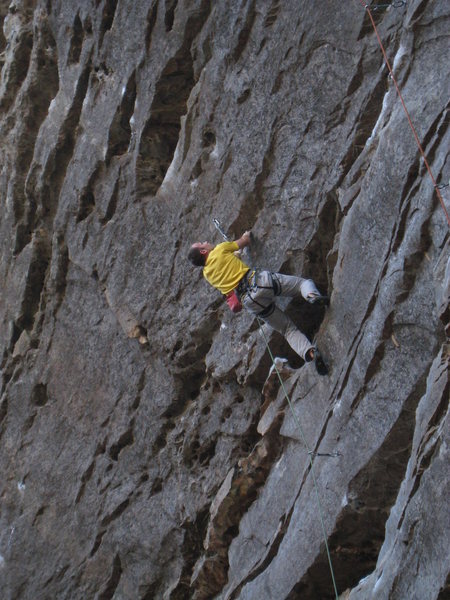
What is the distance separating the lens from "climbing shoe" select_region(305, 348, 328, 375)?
8.80 metres

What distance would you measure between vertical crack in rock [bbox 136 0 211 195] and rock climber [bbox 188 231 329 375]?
10.0ft

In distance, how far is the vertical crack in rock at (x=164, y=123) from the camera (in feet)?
39.0

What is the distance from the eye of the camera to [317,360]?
29.0 ft

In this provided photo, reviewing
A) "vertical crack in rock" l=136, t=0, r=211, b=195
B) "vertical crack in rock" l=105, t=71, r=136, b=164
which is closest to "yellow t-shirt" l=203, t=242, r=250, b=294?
"vertical crack in rock" l=136, t=0, r=211, b=195

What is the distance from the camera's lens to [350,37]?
9367 mm

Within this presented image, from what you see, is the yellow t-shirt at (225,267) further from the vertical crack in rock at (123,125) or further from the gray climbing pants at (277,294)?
the vertical crack in rock at (123,125)

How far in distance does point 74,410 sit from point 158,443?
81.7 inches

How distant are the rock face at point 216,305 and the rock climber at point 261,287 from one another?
0.83 feet

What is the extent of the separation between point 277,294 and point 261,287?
0.22m

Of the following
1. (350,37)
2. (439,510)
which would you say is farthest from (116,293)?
(439,510)

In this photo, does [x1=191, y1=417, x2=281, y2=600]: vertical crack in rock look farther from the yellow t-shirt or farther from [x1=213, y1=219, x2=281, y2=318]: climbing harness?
the yellow t-shirt

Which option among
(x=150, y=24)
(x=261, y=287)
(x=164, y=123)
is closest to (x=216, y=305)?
(x=261, y=287)

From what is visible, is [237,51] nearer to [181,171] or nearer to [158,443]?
[181,171]

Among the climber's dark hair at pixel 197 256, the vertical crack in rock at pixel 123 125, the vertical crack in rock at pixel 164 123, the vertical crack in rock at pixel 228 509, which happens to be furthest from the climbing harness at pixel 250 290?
the vertical crack in rock at pixel 123 125
